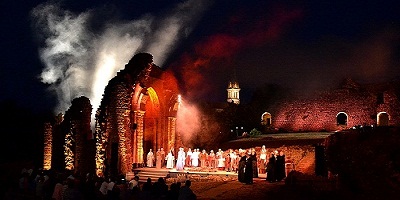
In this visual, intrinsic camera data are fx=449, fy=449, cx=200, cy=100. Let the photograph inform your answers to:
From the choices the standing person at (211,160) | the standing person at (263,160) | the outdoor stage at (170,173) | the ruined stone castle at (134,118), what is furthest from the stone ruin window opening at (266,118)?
the outdoor stage at (170,173)

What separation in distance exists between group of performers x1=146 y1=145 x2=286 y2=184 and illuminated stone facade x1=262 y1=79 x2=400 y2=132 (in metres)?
16.4

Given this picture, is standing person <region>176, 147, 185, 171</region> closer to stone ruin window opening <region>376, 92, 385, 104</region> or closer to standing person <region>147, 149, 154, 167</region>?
standing person <region>147, 149, 154, 167</region>

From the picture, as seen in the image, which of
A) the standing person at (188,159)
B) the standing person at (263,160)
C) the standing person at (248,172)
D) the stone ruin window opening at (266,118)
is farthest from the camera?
the stone ruin window opening at (266,118)

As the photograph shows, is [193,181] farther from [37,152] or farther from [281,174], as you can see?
[37,152]

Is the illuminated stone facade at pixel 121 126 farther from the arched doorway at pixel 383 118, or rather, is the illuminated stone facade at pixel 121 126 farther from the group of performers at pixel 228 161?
the arched doorway at pixel 383 118

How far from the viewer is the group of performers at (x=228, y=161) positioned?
65.2 ft

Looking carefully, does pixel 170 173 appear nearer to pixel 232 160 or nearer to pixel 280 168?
pixel 232 160

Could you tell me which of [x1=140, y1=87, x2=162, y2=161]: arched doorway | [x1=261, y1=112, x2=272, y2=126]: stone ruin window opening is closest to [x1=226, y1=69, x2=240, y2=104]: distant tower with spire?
[x1=261, y1=112, x2=272, y2=126]: stone ruin window opening

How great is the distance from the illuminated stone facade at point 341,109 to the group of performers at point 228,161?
16447 millimetres

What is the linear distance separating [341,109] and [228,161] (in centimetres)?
1812

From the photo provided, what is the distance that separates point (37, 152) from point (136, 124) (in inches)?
835

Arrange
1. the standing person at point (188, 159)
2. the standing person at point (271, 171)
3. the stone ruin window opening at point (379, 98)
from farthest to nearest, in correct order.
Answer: the stone ruin window opening at point (379, 98) → the standing person at point (188, 159) → the standing person at point (271, 171)

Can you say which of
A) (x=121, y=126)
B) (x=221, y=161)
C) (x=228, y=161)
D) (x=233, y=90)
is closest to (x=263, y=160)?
(x=228, y=161)

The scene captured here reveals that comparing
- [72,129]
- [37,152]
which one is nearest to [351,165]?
[72,129]
